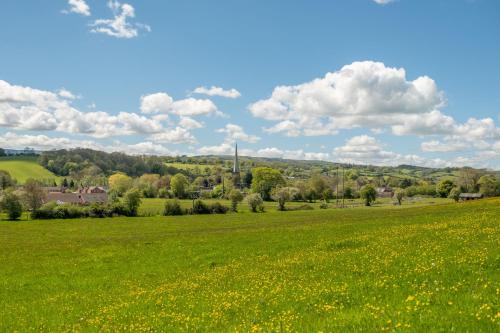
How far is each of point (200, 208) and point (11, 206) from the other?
158ft

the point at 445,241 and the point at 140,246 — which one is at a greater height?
the point at 445,241

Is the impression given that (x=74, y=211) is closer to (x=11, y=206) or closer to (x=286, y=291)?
(x=11, y=206)

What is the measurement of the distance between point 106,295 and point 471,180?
191m

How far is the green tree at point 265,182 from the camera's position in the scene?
185 metres

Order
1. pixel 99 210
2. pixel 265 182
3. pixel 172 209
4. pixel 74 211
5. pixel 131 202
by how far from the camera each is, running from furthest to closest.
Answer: pixel 265 182 → pixel 172 209 → pixel 131 202 → pixel 99 210 → pixel 74 211

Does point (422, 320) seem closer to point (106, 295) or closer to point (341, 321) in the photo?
point (341, 321)

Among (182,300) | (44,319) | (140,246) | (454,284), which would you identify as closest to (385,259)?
(454,284)

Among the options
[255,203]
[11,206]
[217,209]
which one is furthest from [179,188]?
[11,206]

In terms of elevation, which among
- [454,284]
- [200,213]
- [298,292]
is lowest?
[200,213]

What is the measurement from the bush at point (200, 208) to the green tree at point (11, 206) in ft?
146

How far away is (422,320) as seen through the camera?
9039mm

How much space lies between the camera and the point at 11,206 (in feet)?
333

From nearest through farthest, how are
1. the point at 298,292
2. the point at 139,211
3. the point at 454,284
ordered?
1. the point at 454,284
2. the point at 298,292
3. the point at 139,211

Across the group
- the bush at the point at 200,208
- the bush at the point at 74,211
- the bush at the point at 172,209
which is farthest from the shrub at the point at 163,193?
the bush at the point at 74,211
